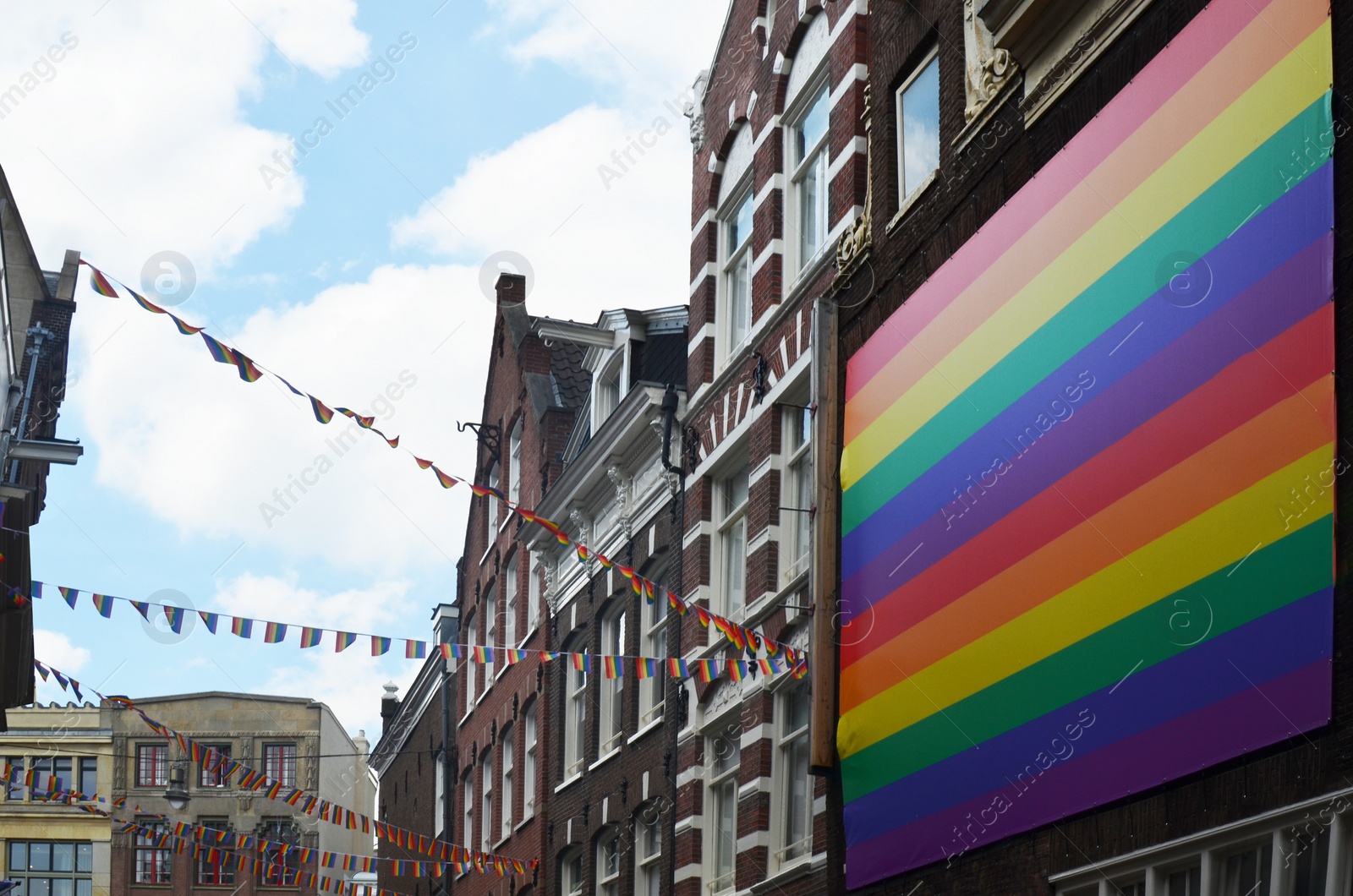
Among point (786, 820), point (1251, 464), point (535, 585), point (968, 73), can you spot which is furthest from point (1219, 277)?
point (535, 585)

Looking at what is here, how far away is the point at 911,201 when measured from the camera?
647 inches

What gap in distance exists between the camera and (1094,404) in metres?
12.5

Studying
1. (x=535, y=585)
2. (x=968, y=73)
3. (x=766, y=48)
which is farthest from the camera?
(x=535, y=585)

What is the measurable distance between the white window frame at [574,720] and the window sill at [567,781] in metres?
0.08

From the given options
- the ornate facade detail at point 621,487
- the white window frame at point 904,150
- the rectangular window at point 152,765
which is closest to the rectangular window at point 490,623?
the ornate facade detail at point 621,487

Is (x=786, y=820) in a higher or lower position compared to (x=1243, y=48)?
lower

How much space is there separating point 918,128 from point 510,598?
18838 mm

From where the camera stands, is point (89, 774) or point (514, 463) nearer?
point (514, 463)

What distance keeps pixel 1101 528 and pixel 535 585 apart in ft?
66.4

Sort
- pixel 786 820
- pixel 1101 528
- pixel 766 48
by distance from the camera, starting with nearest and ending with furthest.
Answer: pixel 1101 528 < pixel 786 820 < pixel 766 48

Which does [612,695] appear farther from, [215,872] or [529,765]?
[215,872]

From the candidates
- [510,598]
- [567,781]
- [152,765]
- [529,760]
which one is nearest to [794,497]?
[567,781]

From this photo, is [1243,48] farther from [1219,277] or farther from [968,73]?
[968,73]

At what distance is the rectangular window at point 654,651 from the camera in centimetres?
2328
